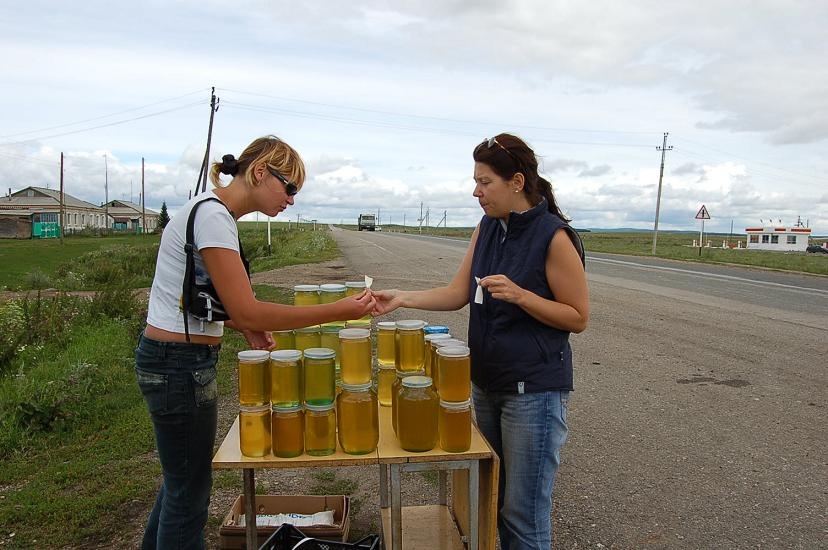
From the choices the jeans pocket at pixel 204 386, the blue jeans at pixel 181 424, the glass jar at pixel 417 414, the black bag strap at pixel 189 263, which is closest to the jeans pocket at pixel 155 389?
the blue jeans at pixel 181 424

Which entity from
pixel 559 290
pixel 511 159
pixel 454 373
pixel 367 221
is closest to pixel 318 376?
pixel 454 373

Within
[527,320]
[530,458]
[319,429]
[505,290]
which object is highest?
[505,290]

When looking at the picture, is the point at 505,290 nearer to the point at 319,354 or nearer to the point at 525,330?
the point at 525,330

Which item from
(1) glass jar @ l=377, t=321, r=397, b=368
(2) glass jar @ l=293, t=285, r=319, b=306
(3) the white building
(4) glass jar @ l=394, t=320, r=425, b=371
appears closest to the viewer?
(4) glass jar @ l=394, t=320, r=425, b=371

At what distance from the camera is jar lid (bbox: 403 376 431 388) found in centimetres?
270

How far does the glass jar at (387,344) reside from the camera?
3152mm

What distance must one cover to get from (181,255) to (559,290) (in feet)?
4.93

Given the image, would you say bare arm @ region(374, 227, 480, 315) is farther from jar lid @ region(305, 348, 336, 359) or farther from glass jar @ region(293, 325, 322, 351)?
jar lid @ region(305, 348, 336, 359)

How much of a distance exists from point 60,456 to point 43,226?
7043 cm

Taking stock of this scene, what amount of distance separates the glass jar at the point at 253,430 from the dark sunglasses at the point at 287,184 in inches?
35.3

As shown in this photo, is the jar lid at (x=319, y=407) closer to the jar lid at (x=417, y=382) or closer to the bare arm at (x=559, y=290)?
the jar lid at (x=417, y=382)

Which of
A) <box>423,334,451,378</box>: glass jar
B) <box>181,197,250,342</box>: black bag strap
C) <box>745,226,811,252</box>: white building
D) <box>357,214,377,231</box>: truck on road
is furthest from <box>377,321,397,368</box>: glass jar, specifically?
<box>357,214,377,231</box>: truck on road

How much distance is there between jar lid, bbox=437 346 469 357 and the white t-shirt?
907 millimetres

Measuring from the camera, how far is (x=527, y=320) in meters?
2.74
